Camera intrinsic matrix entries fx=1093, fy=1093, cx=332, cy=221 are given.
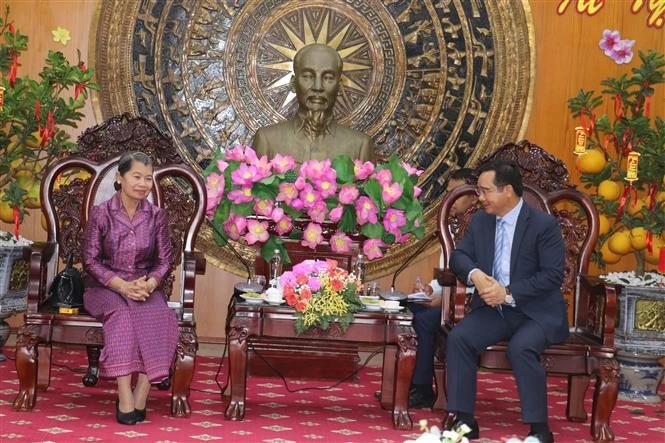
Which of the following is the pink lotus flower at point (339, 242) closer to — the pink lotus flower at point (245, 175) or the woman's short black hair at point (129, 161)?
the pink lotus flower at point (245, 175)

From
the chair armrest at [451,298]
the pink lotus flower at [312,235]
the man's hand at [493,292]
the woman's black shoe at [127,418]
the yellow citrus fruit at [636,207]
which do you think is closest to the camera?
the woman's black shoe at [127,418]

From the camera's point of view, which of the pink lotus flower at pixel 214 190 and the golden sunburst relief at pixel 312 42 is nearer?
the pink lotus flower at pixel 214 190

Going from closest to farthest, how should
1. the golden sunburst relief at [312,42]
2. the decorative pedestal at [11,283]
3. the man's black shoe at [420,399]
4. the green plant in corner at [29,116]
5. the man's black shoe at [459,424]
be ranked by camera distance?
A: the man's black shoe at [459,424], the man's black shoe at [420,399], the green plant in corner at [29,116], the decorative pedestal at [11,283], the golden sunburst relief at [312,42]

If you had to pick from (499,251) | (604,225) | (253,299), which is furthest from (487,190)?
(604,225)

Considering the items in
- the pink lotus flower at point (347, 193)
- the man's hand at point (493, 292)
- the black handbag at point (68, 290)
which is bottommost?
the black handbag at point (68, 290)

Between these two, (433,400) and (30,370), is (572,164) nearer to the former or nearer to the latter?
(433,400)

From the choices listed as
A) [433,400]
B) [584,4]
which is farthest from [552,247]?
[584,4]

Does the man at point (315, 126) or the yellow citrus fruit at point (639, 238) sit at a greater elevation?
the man at point (315, 126)

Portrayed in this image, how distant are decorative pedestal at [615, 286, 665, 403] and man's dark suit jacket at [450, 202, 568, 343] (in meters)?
1.11

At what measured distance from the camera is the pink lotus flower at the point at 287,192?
4.86 m

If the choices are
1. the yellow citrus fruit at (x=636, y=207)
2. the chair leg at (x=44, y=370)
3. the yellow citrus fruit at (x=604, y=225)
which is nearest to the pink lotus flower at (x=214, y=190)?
the chair leg at (x=44, y=370)

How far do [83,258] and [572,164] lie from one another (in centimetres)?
312

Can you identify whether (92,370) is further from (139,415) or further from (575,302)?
(575,302)

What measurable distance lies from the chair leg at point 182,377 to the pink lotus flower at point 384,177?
3.76ft
